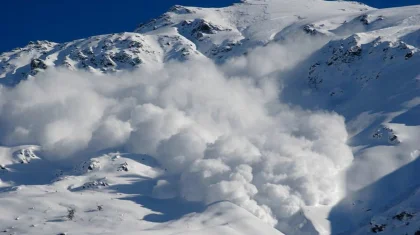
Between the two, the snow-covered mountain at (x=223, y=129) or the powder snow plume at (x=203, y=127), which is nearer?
the snow-covered mountain at (x=223, y=129)

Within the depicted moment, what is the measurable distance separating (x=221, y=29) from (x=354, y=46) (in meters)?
62.8

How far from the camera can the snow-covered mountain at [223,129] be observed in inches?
3216

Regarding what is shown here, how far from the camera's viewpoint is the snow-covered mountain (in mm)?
81688

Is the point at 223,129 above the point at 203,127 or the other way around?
the other way around

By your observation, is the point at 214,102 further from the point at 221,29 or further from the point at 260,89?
the point at 221,29

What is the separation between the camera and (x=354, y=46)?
135 m

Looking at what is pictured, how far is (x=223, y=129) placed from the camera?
417 ft

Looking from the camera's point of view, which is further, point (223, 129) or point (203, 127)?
point (223, 129)

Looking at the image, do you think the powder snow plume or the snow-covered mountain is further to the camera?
the powder snow plume

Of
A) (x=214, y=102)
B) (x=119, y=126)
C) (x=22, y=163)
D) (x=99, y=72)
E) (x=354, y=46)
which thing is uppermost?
(x=99, y=72)

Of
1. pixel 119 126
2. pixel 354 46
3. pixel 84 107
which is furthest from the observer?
pixel 84 107

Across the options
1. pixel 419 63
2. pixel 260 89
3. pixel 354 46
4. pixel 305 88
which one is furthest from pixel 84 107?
pixel 419 63

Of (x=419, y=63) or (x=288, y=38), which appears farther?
(x=288, y=38)

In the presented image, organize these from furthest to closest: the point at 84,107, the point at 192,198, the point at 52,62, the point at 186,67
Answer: the point at 52,62, the point at 186,67, the point at 84,107, the point at 192,198
